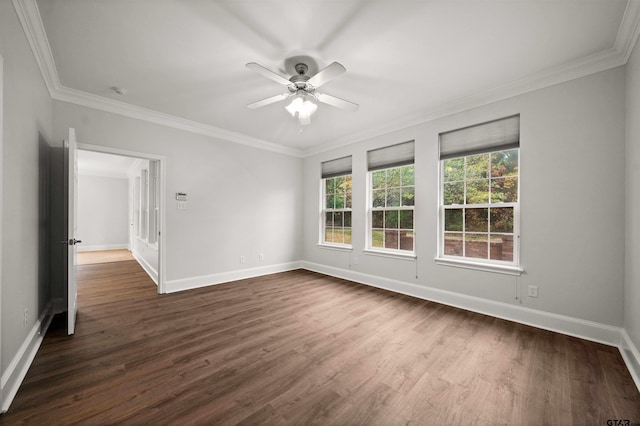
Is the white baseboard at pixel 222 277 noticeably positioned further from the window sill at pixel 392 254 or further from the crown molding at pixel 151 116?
the crown molding at pixel 151 116

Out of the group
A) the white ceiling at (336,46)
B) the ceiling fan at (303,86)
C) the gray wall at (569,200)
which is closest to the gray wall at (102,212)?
the white ceiling at (336,46)

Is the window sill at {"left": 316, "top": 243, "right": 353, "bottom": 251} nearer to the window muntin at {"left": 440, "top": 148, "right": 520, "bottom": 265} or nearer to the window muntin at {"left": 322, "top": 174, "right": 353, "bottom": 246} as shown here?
the window muntin at {"left": 322, "top": 174, "right": 353, "bottom": 246}

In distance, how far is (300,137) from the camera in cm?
495

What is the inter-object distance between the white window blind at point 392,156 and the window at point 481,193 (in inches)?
19.4

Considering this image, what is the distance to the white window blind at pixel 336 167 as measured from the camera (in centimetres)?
497

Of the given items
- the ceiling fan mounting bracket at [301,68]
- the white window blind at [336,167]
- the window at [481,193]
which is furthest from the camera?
the white window blind at [336,167]

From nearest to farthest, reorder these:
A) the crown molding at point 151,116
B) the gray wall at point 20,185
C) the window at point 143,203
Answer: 1. the gray wall at point 20,185
2. the crown molding at point 151,116
3. the window at point 143,203

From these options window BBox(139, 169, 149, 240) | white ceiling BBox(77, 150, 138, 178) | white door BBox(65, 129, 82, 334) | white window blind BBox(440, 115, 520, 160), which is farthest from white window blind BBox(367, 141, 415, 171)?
white ceiling BBox(77, 150, 138, 178)

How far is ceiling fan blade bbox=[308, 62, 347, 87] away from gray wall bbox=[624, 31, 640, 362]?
7.75 ft

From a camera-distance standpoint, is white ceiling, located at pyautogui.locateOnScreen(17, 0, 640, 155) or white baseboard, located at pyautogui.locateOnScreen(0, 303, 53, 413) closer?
white baseboard, located at pyautogui.locateOnScreen(0, 303, 53, 413)

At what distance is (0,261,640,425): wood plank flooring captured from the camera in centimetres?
156

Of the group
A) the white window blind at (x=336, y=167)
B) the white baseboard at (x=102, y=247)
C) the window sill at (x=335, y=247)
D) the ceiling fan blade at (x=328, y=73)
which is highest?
the ceiling fan blade at (x=328, y=73)

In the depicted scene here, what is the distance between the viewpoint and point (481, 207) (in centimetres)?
324

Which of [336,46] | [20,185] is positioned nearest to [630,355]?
[336,46]
